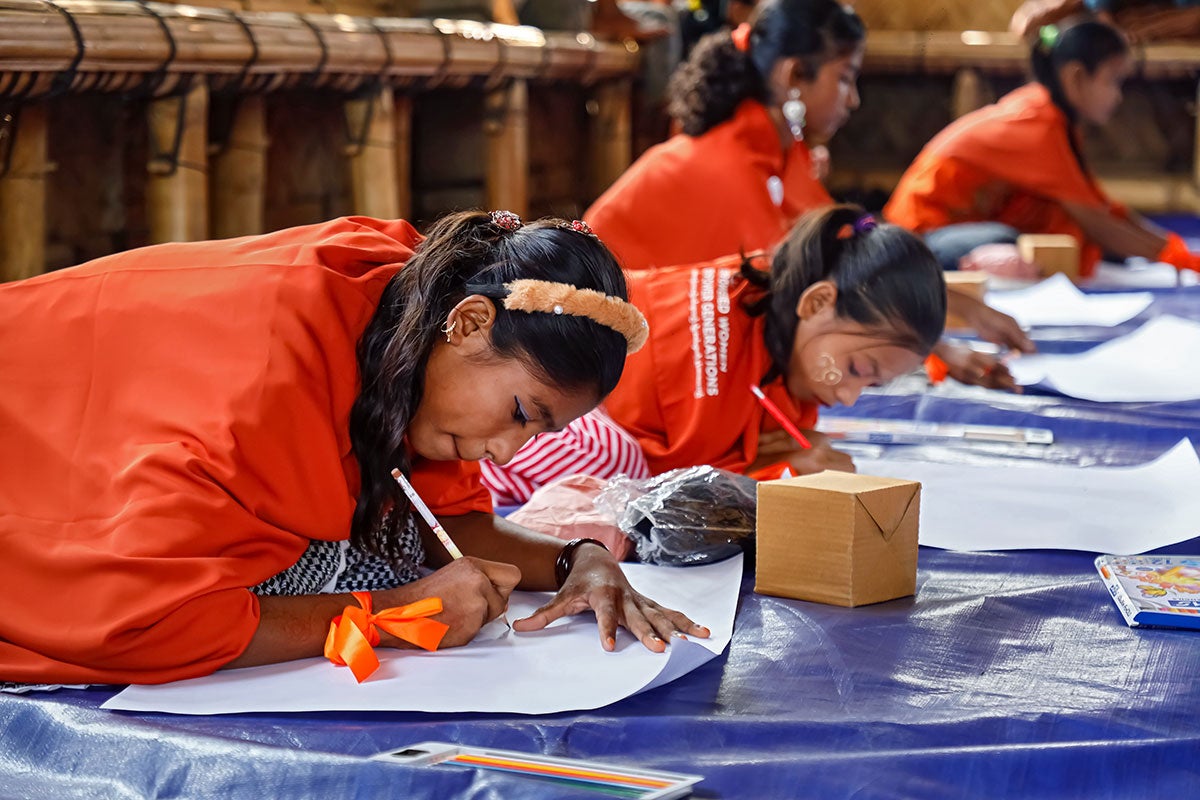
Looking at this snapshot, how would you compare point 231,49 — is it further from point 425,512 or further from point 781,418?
point 425,512

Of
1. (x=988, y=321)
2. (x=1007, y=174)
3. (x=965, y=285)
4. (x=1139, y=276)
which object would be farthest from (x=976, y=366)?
(x=1139, y=276)

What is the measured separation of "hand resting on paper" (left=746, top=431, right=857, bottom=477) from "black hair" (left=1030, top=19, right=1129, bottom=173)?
93.7 inches

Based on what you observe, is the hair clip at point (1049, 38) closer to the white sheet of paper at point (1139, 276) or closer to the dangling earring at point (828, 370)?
the white sheet of paper at point (1139, 276)

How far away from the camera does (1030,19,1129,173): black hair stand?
A: 4000 mm

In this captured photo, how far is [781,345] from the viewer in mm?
1983

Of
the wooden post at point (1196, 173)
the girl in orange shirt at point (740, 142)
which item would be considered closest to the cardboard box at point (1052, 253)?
the girl in orange shirt at point (740, 142)

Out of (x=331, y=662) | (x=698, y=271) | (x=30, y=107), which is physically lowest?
(x=331, y=662)

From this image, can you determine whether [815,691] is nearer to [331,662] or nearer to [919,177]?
[331,662]

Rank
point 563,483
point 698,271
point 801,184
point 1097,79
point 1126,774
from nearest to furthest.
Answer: point 1126,774 < point 563,483 < point 698,271 < point 801,184 < point 1097,79

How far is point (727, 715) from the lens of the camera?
1177mm

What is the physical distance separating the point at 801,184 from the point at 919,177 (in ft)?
2.91

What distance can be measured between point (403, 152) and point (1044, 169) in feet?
5.71

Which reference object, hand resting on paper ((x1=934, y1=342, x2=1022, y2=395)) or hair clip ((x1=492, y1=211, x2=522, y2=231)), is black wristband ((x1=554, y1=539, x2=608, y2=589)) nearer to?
hair clip ((x1=492, y1=211, x2=522, y2=231))

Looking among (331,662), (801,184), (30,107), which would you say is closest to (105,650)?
(331,662)
